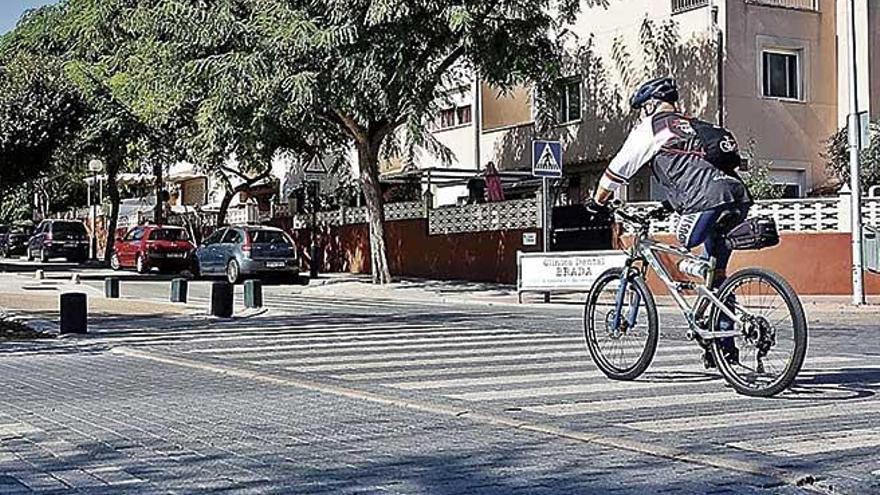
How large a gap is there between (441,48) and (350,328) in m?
10.6

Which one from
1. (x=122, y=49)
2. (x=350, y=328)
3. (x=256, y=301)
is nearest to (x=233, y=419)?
(x=350, y=328)

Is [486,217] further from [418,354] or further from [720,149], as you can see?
[720,149]

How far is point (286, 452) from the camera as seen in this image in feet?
21.8

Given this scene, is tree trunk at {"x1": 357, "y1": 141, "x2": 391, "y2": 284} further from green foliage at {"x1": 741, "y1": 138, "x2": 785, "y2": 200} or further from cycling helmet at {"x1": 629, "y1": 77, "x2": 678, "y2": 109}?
cycling helmet at {"x1": 629, "y1": 77, "x2": 678, "y2": 109}

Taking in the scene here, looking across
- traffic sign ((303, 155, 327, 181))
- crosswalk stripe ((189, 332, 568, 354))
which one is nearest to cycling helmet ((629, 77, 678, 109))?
crosswalk stripe ((189, 332, 568, 354))

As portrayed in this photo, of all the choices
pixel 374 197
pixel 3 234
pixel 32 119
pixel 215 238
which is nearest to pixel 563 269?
pixel 374 197

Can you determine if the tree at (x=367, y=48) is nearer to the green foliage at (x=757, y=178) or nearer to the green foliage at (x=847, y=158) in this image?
the green foliage at (x=757, y=178)

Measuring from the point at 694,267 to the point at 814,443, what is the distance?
2.00 m

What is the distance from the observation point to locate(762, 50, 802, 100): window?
28062 mm

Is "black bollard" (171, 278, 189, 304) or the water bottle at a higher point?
the water bottle

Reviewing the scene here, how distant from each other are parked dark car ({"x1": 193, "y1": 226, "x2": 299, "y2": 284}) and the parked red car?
4512 millimetres

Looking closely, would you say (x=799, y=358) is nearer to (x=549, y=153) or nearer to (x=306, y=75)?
(x=549, y=153)

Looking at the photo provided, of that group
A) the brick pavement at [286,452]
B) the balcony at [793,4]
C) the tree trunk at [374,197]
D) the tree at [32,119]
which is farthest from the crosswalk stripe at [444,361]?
the tree at [32,119]

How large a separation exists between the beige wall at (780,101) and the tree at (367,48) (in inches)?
158
